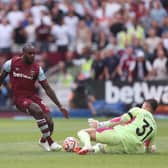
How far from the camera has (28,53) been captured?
612 inches

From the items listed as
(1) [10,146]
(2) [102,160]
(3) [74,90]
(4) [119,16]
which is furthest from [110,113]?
(2) [102,160]

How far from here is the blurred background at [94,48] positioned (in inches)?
1130

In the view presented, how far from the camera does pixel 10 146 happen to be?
16.6 metres

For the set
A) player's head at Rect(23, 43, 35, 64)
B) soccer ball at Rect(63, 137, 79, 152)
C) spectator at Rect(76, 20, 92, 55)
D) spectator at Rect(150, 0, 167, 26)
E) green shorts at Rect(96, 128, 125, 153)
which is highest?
spectator at Rect(150, 0, 167, 26)

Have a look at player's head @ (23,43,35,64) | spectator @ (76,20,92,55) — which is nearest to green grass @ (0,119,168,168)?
player's head @ (23,43,35,64)

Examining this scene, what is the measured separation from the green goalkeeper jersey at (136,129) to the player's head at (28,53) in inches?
94.9

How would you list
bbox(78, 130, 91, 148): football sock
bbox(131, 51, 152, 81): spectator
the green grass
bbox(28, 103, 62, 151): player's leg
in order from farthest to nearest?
bbox(131, 51, 152, 81): spectator
bbox(28, 103, 62, 151): player's leg
bbox(78, 130, 91, 148): football sock
the green grass

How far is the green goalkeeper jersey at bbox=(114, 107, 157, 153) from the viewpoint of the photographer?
1416cm

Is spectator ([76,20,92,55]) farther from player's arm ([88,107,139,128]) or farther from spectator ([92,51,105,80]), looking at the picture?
player's arm ([88,107,139,128])

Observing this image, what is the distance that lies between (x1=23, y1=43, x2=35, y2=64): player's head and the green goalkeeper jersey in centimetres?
241

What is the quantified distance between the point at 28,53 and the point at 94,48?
1503 cm

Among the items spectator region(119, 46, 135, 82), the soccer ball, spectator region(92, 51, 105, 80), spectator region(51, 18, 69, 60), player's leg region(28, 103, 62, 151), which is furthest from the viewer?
spectator region(51, 18, 69, 60)

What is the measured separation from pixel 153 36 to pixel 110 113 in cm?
327

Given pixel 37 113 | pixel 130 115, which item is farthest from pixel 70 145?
→ pixel 130 115
